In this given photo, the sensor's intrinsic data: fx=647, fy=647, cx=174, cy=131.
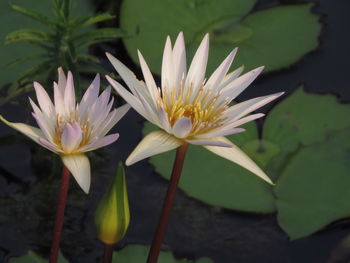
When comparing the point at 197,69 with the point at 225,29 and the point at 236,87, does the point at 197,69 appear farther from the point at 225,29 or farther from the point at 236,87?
the point at 225,29

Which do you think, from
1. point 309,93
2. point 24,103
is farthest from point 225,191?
point 24,103

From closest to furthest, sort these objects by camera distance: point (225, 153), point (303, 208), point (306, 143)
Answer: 1. point (225, 153)
2. point (303, 208)
3. point (306, 143)

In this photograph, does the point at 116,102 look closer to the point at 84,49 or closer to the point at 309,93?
the point at 84,49

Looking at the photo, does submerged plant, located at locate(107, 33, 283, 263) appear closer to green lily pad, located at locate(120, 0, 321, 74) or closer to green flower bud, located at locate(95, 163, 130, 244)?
Answer: green flower bud, located at locate(95, 163, 130, 244)

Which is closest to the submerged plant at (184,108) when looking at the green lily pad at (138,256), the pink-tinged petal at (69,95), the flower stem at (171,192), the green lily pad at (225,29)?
the flower stem at (171,192)

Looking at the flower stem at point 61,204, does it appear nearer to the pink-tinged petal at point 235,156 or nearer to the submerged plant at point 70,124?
the submerged plant at point 70,124

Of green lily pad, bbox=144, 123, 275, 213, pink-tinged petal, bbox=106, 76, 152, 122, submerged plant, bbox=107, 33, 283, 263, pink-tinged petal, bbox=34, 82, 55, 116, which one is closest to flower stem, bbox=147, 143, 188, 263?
submerged plant, bbox=107, 33, 283, 263

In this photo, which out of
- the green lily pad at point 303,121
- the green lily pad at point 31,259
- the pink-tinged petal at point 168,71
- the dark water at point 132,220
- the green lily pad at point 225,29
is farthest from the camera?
the green lily pad at point 225,29
